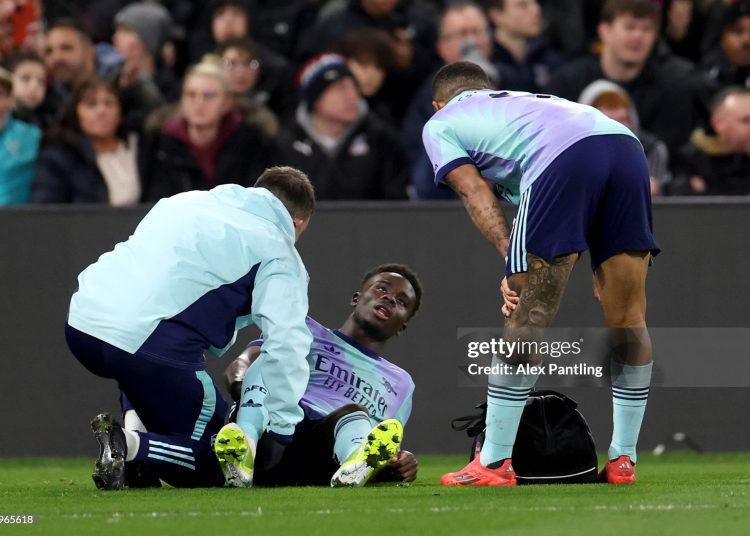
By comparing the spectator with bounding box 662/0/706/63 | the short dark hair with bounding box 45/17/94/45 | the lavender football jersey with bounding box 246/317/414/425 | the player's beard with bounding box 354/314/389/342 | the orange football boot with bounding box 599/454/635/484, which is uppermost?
the spectator with bounding box 662/0/706/63

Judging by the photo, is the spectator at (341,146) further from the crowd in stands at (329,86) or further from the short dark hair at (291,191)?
the short dark hair at (291,191)

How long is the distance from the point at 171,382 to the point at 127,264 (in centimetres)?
57

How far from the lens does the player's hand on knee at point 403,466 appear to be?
672 centimetres

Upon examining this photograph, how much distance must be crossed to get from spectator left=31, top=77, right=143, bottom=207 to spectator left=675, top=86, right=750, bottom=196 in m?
4.12

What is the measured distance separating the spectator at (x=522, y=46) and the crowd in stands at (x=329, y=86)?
0.01 meters

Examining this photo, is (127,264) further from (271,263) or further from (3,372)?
(3,372)

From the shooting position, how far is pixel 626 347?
651 centimetres

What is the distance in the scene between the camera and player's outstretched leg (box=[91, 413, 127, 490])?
6016 mm

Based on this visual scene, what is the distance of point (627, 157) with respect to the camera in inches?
249

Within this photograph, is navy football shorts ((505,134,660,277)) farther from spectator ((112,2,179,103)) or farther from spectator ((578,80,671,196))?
spectator ((112,2,179,103))

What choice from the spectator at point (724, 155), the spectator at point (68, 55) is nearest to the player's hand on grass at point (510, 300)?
the spectator at point (724, 155)

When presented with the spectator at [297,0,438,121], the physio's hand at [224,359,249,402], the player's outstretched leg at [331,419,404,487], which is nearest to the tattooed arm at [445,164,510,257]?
the player's outstretched leg at [331,419,404,487]

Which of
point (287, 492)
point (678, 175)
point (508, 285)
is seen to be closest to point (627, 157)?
point (508, 285)

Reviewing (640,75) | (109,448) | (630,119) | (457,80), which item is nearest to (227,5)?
(640,75)
